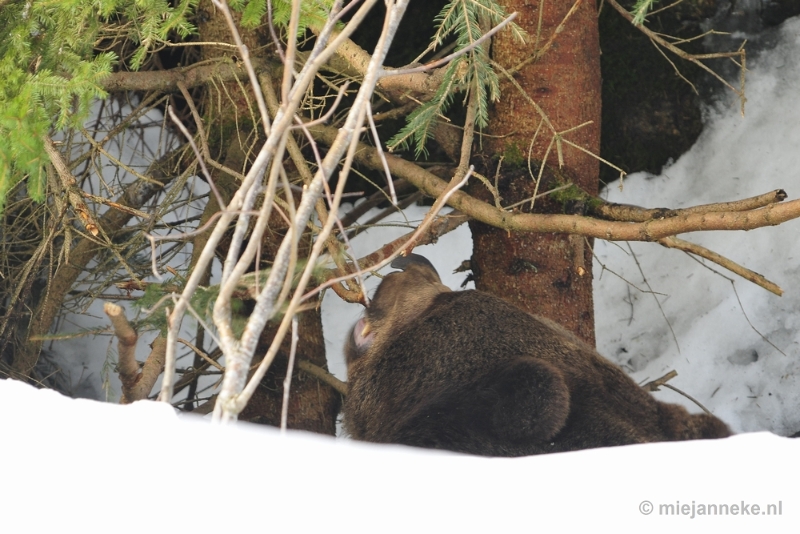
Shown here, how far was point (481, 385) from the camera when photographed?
302 cm

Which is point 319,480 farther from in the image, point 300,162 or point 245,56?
point 300,162

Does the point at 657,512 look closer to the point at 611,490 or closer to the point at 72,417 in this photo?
the point at 611,490

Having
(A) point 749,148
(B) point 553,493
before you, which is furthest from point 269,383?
(A) point 749,148

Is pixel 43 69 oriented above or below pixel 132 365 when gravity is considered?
above

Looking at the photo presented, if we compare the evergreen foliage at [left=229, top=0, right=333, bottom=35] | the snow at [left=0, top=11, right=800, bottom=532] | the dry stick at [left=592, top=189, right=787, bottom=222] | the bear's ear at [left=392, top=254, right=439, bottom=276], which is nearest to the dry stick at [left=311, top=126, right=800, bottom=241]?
the dry stick at [left=592, top=189, right=787, bottom=222]

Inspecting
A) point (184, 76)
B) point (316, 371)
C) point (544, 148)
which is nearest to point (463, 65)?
point (544, 148)

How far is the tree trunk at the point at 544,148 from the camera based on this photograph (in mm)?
4016

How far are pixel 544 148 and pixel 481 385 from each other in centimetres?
157

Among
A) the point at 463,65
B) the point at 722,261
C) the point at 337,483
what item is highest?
the point at 463,65

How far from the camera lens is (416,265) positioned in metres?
3.71

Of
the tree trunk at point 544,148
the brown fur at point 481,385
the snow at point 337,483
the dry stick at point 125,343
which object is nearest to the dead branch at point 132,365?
the dry stick at point 125,343

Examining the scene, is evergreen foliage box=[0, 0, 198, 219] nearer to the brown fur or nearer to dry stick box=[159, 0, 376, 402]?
dry stick box=[159, 0, 376, 402]

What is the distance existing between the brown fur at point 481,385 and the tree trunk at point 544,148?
416 millimetres

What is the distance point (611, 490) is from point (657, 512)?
0.11m
